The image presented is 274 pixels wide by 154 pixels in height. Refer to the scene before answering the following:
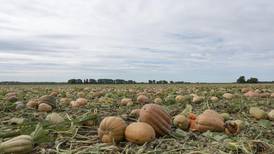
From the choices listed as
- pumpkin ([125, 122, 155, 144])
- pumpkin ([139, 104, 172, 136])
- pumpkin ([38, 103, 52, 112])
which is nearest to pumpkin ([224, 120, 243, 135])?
pumpkin ([139, 104, 172, 136])

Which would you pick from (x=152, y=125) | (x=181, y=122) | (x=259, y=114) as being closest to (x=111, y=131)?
(x=152, y=125)

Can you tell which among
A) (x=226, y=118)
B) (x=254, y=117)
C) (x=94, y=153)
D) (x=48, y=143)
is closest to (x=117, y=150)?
(x=94, y=153)

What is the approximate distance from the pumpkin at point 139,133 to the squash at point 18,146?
0.89 meters

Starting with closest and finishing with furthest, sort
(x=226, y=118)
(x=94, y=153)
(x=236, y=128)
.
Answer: (x=94, y=153)
(x=236, y=128)
(x=226, y=118)

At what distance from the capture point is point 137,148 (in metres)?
4.14

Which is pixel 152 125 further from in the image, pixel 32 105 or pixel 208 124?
pixel 32 105

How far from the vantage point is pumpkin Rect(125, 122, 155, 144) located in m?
4.28

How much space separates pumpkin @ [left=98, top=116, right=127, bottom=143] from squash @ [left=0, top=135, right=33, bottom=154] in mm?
671

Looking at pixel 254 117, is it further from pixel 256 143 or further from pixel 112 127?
pixel 112 127

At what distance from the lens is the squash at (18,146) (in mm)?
3891

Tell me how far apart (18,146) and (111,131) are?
855mm

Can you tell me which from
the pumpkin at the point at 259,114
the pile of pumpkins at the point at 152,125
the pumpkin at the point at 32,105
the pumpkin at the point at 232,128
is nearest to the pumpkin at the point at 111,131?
the pile of pumpkins at the point at 152,125

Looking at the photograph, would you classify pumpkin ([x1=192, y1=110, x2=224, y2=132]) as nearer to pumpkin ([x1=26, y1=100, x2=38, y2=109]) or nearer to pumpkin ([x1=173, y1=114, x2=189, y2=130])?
pumpkin ([x1=173, y1=114, x2=189, y2=130])

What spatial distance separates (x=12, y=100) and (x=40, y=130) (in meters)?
5.21
